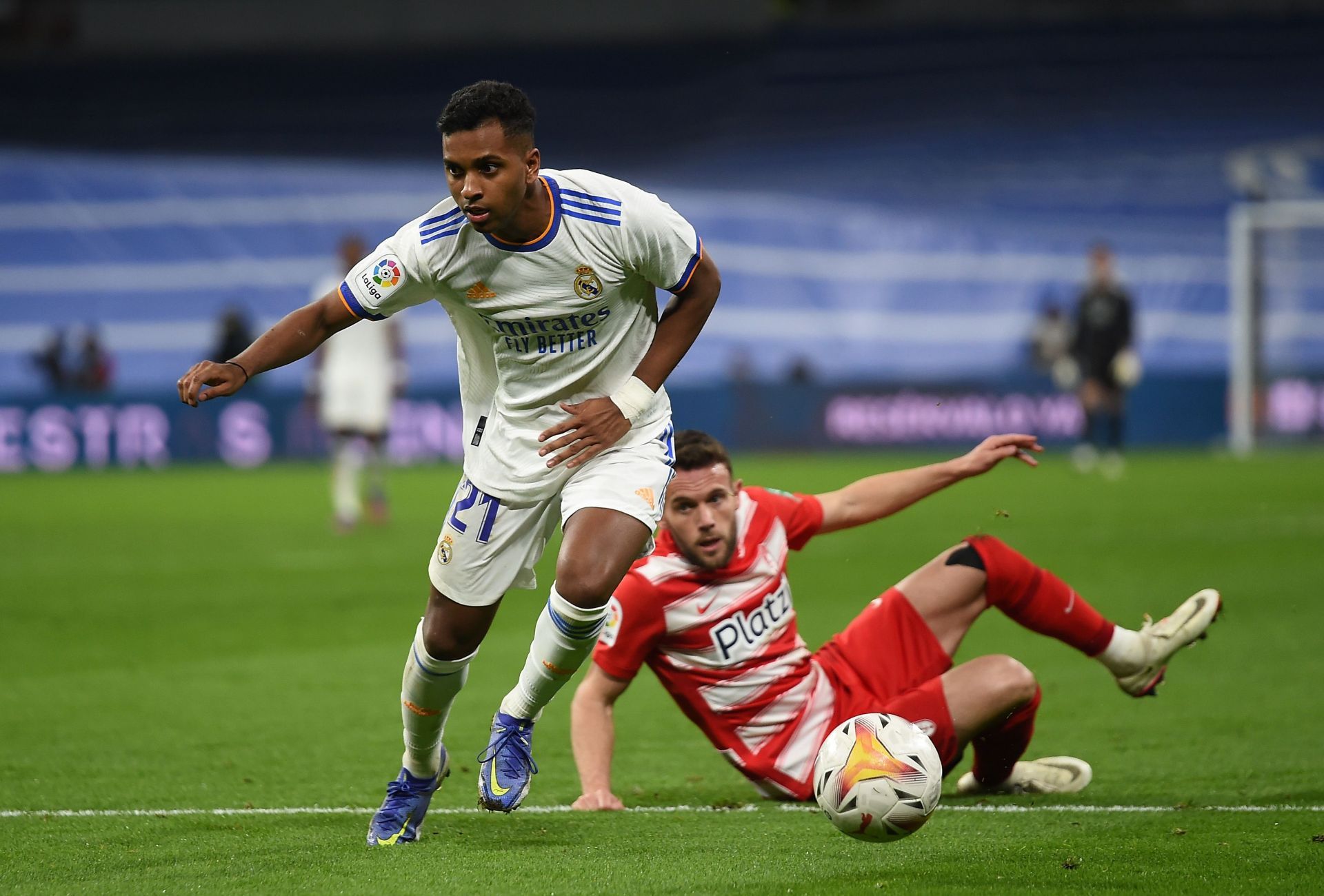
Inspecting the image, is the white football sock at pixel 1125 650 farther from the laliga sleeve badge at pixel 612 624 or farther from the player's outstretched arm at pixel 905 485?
the laliga sleeve badge at pixel 612 624

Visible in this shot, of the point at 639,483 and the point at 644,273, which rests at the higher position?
the point at 644,273

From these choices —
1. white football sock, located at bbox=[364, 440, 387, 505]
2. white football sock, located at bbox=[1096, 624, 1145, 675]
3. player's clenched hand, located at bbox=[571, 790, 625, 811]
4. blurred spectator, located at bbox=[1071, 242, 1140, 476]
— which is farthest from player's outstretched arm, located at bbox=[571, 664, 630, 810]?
blurred spectator, located at bbox=[1071, 242, 1140, 476]

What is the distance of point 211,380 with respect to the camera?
420 centimetres

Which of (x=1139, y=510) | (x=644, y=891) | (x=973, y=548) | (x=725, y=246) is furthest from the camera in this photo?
(x=725, y=246)

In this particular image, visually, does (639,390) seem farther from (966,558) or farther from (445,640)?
(966,558)

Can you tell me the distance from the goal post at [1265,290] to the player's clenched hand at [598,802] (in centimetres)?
1889

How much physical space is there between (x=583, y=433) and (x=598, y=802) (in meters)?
1.14

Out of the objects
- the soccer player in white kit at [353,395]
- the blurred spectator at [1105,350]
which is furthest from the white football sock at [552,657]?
the blurred spectator at [1105,350]

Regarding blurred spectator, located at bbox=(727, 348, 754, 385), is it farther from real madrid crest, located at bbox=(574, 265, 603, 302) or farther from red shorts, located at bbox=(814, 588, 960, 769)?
real madrid crest, located at bbox=(574, 265, 603, 302)

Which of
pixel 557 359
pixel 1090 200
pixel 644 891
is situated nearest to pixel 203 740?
pixel 557 359

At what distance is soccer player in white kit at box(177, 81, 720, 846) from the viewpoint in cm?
422

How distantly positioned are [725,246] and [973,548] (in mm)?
23721

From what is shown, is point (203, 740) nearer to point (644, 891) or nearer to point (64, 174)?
point (644, 891)

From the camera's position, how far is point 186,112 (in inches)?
1363
